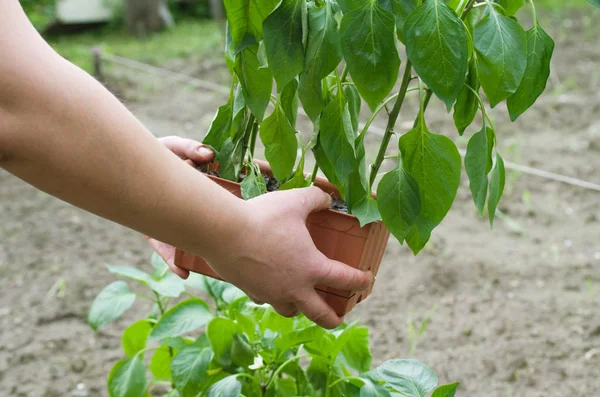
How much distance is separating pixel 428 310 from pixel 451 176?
44.8 inches

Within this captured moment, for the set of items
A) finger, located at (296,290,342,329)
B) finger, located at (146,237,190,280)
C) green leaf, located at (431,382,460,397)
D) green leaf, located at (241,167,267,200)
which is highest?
green leaf, located at (241,167,267,200)

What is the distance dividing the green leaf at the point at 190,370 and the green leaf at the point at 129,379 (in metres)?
0.13

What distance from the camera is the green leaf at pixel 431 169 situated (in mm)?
890

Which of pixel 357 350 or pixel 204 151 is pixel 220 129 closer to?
pixel 204 151

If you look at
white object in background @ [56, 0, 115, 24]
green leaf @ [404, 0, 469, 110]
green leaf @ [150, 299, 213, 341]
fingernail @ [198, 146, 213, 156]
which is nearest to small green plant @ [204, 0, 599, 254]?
green leaf @ [404, 0, 469, 110]

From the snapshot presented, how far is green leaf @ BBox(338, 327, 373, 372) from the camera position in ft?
4.03

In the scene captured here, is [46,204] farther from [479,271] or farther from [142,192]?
[142,192]

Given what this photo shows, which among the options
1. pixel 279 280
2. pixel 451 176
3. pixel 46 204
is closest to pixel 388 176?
pixel 451 176

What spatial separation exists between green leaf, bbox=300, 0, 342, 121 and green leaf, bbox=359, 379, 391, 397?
0.46 m

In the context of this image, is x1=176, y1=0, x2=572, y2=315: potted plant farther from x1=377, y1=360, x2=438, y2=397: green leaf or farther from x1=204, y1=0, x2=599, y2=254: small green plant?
x1=377, y1=360, x2=438, y2=397: green leaf

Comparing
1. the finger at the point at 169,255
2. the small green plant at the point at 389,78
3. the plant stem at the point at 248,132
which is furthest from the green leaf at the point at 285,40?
the finger at the point at 169,255

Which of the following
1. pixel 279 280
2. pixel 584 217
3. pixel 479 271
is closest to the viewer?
pixel 279 280

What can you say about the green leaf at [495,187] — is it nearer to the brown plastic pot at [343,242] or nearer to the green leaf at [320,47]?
the brown plastic pot at [343,242]

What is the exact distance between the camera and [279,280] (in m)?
0.88
